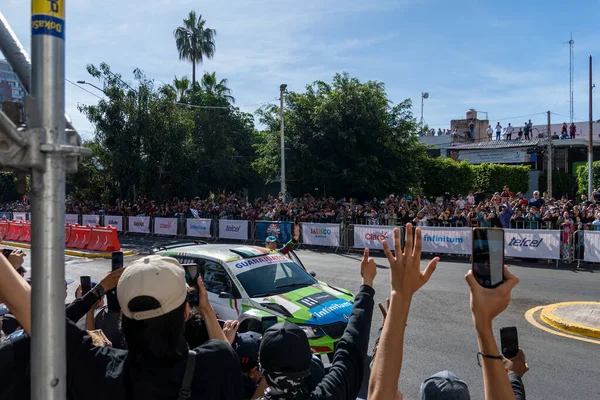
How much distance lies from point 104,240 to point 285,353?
19498 mm

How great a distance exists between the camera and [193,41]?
47938 mm

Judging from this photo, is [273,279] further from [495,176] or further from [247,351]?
[495,176]

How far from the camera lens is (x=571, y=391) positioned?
18.2 ft

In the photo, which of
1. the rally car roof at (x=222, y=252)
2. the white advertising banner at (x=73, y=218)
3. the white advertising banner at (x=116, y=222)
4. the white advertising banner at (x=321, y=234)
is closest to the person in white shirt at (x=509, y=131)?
the white advertising banner at (x=321, y=234)

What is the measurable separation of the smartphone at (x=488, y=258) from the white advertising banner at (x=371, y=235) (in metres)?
16.0

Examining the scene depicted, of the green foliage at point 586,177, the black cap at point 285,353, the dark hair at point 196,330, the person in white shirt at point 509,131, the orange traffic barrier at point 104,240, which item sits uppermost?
the person in white shirt at point 509,131

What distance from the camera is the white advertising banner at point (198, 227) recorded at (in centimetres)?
2445

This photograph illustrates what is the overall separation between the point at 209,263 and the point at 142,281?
18.8 feet

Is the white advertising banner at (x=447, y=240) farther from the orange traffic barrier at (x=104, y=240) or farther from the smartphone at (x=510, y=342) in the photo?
the smartphone at (x=510, y=342)

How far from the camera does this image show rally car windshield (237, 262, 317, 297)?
7147mm

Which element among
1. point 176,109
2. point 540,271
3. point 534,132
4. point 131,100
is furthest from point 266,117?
point 534,132

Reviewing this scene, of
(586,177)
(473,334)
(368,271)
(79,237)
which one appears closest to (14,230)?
(79,237)

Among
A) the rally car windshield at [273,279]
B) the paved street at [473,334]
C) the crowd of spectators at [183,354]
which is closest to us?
the crowd of spectators at [183,354]

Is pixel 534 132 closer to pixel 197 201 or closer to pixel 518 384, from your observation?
pixel 197 201
